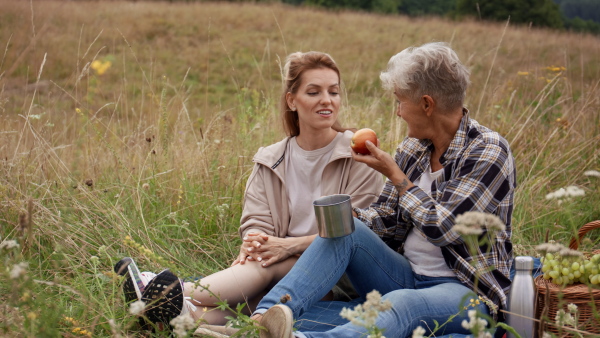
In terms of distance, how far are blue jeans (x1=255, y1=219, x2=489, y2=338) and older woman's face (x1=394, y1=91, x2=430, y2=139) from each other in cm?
52

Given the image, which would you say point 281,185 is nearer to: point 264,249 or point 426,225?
point 264,249

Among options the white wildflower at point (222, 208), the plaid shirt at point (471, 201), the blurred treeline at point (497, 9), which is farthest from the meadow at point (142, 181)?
the blurred treeline at point (497, 9)

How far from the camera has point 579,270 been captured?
241 cm

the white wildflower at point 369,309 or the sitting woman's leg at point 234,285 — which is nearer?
the white wildflower at point 369,309

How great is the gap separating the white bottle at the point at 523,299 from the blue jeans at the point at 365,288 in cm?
17

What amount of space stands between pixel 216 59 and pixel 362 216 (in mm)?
17742

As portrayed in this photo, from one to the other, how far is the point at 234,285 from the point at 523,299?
1.44 metres

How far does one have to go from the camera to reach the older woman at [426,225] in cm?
264

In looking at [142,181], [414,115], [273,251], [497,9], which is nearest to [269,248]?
[273,251]

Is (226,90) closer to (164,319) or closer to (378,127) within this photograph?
(378,127)

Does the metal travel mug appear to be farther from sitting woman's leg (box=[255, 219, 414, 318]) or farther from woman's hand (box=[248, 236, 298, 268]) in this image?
woman's hand (box=[248, 236, 298, 268])

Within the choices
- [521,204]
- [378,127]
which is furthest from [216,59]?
[521,204]

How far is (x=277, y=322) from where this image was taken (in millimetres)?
2418

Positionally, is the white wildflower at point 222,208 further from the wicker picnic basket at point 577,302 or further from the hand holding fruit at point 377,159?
the wicker picnic basket at point 577,302
